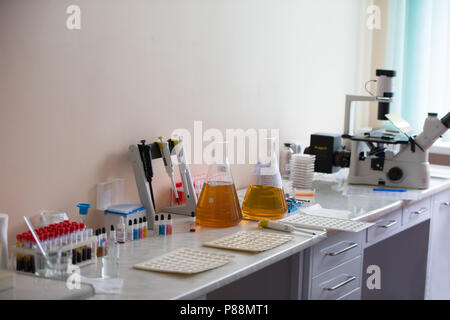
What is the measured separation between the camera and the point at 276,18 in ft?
9.51

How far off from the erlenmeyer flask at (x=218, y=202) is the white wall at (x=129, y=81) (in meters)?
0.29

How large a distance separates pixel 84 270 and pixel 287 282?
83 centimetres

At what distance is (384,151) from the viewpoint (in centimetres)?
288

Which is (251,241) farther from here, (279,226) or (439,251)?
(439,251)

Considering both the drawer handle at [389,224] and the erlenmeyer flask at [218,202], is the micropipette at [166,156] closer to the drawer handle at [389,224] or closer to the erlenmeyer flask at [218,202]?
the erlenmeyer flask at [218,202]

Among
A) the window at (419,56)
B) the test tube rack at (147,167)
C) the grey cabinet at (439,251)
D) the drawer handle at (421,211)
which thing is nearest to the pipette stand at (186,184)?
the test tube rack at (147,167)

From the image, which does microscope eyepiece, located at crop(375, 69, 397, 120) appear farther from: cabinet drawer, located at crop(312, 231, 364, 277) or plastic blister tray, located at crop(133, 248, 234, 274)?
plastic blister tray, located at crop(133, 248, 234, 274)

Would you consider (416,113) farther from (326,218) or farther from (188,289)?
(188,289)

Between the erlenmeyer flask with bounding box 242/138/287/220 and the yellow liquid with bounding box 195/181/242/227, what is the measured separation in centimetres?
13

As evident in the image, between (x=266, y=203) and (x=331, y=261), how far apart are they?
325mm

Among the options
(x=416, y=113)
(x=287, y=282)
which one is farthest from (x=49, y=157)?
(x=416, y=113)

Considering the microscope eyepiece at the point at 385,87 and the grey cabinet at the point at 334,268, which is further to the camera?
the microscope eyepiece at the point at 385,87

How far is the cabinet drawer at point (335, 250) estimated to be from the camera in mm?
2098

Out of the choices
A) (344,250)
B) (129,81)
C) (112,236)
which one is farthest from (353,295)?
(129,81)
